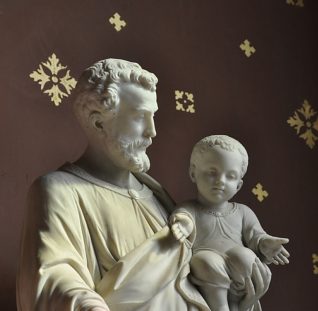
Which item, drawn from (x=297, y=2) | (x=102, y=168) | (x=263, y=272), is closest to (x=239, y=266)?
(x=263, y=272)

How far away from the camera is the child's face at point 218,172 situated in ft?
8.62

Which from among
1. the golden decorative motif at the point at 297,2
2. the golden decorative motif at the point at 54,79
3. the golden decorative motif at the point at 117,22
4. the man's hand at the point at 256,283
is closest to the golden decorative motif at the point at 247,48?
the golden decorative motif at the point at 297,2

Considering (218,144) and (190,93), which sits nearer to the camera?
(218,144)

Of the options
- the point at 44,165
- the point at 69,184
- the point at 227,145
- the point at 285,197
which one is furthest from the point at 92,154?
the point at 285,197

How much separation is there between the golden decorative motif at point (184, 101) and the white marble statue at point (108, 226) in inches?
34.8

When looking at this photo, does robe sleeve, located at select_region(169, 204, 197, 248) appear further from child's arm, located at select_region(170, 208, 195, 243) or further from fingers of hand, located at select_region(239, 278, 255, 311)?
fingers of hand, located at select_region(239, 278, 255, 311)

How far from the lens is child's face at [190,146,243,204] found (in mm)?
2627

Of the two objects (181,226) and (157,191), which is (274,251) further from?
(157,191)

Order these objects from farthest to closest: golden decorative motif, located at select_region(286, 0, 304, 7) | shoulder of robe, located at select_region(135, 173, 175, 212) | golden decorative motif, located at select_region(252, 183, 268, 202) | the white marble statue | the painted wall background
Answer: golden decorative motif, located at select_region(286, 0, 304, 7), golden decorative motif, located at select_region(252, 183, 268, 202), the painted wall background, shoulder of robe, located at select_region(135, 173, 175, 212), the white marble statue

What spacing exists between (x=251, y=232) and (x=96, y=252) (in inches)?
17.4

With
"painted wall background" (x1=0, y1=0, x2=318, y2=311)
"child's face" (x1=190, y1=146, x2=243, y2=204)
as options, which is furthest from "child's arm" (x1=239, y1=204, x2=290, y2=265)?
"painted wall background" (x1=0, y1=0, x2=318, y2=311)

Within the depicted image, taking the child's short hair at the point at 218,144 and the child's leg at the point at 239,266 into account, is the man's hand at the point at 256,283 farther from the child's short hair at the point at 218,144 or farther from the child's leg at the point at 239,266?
the child's short hair at the point at 218,144

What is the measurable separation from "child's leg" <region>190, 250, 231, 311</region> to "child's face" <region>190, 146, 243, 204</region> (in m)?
0.17

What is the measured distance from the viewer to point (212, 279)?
2541 millimetres
